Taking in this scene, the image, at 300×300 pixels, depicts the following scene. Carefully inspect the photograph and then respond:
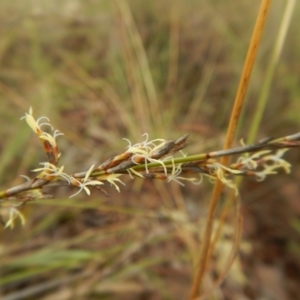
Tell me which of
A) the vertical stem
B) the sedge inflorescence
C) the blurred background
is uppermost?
the blurred background

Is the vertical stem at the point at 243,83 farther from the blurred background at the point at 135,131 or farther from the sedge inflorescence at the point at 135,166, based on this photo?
the blurred background at the point at 135,131

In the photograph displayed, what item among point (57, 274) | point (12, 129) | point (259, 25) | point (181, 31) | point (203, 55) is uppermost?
point (181, 31)

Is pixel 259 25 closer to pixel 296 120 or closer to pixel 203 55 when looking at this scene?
pixel 296 120

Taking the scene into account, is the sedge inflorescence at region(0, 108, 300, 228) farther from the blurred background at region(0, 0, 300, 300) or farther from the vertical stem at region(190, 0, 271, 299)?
the blurred background at region(0, 0, 300, 300)

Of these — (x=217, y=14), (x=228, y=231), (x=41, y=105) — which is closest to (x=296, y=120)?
(x=228, y=231)

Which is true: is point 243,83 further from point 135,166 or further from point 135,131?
point 135,131

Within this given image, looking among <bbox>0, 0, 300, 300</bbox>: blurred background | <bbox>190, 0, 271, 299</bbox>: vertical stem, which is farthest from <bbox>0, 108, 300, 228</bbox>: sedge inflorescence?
<bbox>0, 0, 300, 300</bbox>: blurred background

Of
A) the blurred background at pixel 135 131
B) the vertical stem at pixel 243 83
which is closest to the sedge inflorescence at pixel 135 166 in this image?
the vertical stem at pixel 243 83

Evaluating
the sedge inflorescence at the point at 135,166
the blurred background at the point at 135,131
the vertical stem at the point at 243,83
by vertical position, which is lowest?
the sedge inflorescence at the point at 135,166
